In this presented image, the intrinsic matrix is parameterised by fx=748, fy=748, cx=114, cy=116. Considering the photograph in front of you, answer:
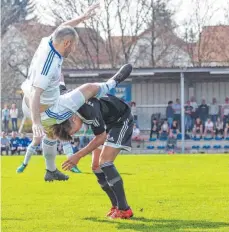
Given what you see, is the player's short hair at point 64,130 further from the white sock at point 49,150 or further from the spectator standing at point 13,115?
the spectator standing at point 13,115

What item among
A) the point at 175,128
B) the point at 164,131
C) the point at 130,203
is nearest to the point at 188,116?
the point at 175,128

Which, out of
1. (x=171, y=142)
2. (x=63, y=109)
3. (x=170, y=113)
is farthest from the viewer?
(x=170, y=113)

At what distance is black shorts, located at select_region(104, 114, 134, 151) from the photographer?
390 inches

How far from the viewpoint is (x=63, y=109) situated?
9.45 meters

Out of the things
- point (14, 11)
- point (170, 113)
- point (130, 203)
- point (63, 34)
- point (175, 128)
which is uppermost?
point (14, 11)

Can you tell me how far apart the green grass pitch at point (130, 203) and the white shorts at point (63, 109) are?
131 cm

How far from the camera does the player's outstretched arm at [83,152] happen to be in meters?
9.09

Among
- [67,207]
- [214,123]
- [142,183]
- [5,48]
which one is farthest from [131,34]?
[67,207]

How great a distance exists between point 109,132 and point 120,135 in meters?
0.16

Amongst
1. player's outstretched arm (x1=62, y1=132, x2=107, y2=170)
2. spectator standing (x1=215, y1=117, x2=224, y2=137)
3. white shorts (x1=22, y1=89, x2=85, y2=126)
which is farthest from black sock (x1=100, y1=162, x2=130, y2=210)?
spectator standing (x1=215, y1=117, x2=224, y2=137)

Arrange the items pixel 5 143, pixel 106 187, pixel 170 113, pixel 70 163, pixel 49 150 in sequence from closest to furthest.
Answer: pixel 70 163 → pixel 106 187 → pixel 49 150 → pixel 5 143 → pixel 170 113

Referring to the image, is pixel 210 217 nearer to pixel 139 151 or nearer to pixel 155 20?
pixel 139 151

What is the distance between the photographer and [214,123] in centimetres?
3603

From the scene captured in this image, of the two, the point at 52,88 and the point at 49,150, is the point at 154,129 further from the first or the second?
the point at 52,88
